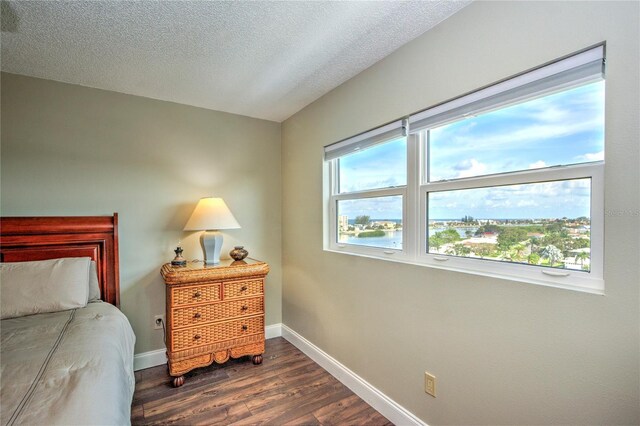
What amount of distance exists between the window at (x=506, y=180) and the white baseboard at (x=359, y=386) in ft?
3.04

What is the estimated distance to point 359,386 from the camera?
2.19 meters

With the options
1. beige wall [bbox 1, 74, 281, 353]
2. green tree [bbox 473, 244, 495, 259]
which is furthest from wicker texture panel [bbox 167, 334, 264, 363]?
green tree [bbox 473, 244, 495, 259]

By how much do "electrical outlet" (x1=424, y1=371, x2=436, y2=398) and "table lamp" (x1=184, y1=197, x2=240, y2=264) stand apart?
1.82 metres

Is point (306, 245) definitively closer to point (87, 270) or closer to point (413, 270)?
point (413, 270)

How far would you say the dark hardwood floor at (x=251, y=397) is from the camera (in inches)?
76.0

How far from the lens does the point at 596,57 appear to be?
1.13 meters

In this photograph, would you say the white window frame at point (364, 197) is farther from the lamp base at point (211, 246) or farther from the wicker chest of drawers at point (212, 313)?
the lamp base at point (211, 246)

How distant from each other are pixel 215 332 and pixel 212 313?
Result: 6.4 inches

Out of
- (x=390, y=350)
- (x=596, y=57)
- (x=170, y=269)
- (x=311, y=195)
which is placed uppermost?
(x=596, y=57)

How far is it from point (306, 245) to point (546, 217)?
1.97m

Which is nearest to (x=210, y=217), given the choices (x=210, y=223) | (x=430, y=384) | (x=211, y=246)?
(x=210, y=223)

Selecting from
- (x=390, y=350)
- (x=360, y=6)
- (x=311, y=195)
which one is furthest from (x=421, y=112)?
(x=390, y=350)

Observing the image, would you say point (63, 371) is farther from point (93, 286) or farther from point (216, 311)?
point (216, 311)

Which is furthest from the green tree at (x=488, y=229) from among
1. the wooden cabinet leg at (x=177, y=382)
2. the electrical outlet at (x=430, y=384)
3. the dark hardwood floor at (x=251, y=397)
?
the wooden cabinet leg at (x=177, y=382)
